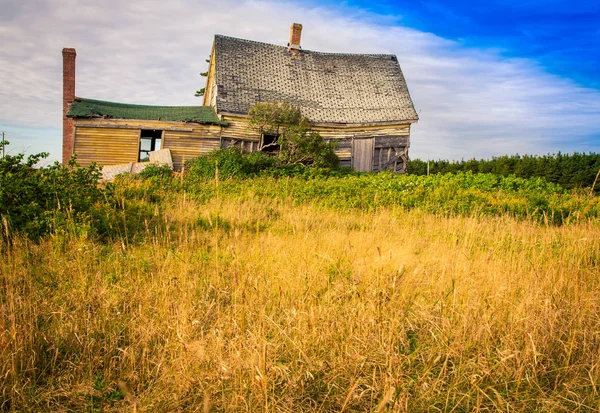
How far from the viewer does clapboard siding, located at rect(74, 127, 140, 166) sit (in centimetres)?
1917

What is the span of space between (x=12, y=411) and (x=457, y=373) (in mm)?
2845

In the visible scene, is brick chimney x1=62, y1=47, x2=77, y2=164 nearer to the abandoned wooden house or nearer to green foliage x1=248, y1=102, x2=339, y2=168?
the abandoned wooden house

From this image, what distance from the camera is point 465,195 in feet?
41.0

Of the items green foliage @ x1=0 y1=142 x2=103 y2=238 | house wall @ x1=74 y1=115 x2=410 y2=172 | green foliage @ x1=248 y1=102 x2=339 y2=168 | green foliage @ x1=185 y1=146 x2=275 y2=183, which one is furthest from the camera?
green foliage @ x1=248 y1=102 x2=339 y2=168

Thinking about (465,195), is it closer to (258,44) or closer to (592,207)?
(592,207)

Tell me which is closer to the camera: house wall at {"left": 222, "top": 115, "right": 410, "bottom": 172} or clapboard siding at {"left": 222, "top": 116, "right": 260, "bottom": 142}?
clapboard siding at {"left": 222, "top": 116, "right": 260, "bottom": 142}

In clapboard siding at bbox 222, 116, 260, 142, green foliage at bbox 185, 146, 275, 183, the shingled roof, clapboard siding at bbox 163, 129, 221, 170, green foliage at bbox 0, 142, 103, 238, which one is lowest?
green foliage at bbox 0, 142, 103, 238

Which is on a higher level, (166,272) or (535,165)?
(535,165)

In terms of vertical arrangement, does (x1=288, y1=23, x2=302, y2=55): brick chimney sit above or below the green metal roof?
above

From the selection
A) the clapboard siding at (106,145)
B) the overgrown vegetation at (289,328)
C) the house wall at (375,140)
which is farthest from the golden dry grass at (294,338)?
the house wall at (375,140)

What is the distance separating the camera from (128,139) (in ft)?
65.3

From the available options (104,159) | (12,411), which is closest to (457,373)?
(12,411)

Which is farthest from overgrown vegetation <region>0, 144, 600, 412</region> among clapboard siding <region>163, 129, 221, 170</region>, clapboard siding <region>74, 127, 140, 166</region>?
clapboard siding <region>163, 129, 221, 170</region>

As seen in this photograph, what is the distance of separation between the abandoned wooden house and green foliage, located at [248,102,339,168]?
992 mm
